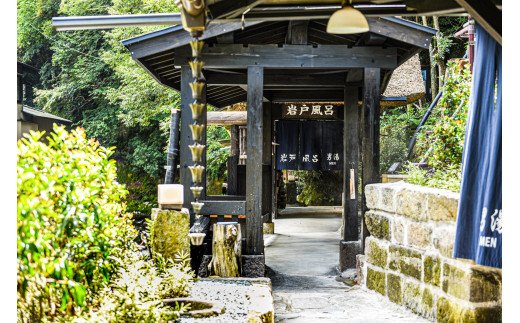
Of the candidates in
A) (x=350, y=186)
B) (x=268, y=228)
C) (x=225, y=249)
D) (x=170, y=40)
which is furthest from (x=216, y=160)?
(x=225, y=249)

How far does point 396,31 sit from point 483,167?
591cm

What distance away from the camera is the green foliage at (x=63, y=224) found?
4.38m

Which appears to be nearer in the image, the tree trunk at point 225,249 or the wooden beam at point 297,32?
the tree trunk at point 225,249

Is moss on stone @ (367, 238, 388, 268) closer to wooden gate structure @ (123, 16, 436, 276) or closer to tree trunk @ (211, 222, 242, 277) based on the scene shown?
wooden gate structure @ (123, 16, 436, 276)

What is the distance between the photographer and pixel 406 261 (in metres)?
8.30

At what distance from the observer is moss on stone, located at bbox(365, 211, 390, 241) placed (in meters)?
9.03

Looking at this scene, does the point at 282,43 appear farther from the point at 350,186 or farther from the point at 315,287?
the point at 315,287

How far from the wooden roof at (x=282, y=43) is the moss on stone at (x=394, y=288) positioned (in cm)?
371

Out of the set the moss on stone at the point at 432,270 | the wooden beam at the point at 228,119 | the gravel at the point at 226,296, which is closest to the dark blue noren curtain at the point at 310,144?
the wooden beam at the point at 228,119

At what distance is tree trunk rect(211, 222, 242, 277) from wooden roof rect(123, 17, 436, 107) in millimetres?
2775

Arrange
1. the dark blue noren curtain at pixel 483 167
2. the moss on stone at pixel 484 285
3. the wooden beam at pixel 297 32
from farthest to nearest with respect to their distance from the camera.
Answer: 1. the wooden beam at pixel 297 32
2. the moss on stone at pixel 484 285
3. the dark blue noren curtain at pixel 483 167

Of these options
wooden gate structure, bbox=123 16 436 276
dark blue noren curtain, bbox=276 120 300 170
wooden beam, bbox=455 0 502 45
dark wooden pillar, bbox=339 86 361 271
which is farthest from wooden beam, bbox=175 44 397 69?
wooden beam, bbox=455 0 502 45

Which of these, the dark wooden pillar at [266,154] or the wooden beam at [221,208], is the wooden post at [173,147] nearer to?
the wooden beam at [221,208]

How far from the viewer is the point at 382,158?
22922mm
